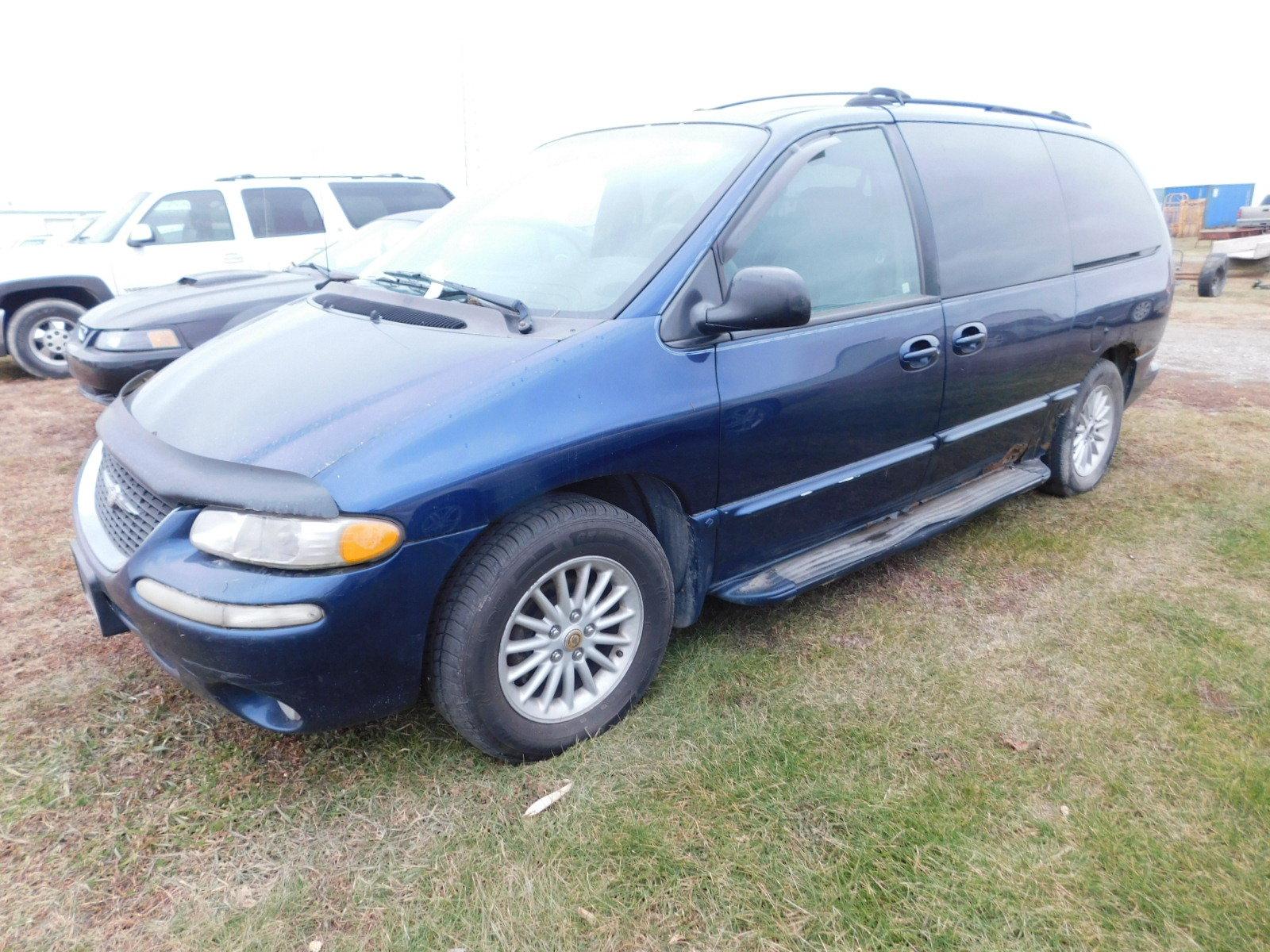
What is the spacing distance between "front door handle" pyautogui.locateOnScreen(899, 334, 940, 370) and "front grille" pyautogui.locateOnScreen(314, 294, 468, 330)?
4.93 ft

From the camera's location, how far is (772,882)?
1.93 meters

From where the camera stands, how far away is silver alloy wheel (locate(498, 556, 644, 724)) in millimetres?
2225

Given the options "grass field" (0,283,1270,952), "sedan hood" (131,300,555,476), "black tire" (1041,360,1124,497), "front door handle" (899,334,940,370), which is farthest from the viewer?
"black tire" (1041,360,1124,497)

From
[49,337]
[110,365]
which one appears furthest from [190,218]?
[110,365]

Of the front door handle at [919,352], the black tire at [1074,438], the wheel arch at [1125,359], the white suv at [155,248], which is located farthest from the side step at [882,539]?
the white suv at [155,248]

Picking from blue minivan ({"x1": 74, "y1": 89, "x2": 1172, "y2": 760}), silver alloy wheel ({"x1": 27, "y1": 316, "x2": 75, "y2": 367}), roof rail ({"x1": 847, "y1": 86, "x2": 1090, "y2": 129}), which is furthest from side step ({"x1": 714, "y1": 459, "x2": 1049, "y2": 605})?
silver alloy wheel ({"x1": 27, "y1": 316, "x2": 75, "y2": 367})

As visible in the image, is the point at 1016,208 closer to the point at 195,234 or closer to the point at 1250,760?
the point at 1250,760

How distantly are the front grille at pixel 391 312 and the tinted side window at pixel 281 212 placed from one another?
18.3ft

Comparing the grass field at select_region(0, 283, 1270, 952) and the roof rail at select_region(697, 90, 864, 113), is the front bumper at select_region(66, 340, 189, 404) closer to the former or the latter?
the grass field at select_region(0, 283, 1270, 952)

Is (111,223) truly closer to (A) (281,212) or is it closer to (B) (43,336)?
(B) (43,336)

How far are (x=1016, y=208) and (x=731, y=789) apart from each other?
2.65 metres

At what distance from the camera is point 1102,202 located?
397 centimetres

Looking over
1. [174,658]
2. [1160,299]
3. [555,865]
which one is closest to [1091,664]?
[555,865]

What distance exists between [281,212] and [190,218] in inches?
30.4
